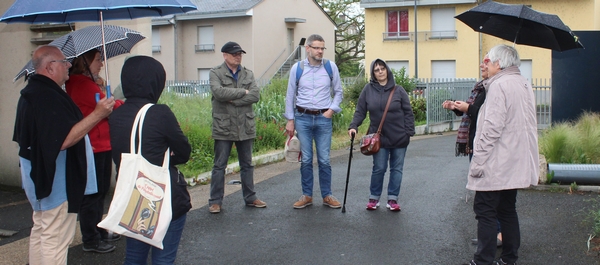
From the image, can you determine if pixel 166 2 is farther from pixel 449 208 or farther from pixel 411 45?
pixel 411 45

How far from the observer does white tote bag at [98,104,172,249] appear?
3.63 meters

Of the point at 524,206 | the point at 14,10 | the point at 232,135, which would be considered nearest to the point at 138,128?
the point at 14,10

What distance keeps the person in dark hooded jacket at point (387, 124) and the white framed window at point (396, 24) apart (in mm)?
28224

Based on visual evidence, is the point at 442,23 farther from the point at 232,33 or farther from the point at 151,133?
the point at 151,133

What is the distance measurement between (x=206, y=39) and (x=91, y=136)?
108 feet

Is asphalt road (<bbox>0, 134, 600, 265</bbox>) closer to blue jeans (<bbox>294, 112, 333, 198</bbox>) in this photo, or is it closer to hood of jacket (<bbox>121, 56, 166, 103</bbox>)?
blue jeans (<bbox>294, 112, 333, 198</bbox>)

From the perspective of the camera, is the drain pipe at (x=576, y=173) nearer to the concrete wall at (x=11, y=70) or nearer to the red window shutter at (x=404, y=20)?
the concrete wall at (x=11, y=70)

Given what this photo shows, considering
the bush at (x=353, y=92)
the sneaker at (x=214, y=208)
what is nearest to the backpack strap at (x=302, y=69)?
the sneaker at (x=214, y=208)

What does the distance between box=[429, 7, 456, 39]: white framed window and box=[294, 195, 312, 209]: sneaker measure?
90.9 feet

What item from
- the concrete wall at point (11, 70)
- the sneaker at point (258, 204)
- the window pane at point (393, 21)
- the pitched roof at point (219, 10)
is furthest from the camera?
the pitched roof at point (219, 10)

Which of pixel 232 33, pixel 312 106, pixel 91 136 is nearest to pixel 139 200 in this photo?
pixel 91 136

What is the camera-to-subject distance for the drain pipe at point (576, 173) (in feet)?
26.5

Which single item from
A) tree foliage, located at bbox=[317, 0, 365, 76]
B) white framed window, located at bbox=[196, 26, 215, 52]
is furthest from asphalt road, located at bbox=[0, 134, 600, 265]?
tree foliage, located at bbox=[317, 0, 365, 76]

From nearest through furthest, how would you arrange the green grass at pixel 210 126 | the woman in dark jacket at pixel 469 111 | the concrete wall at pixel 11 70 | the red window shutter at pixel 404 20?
the woman in dark jacket at pixel 469 111
the concrete wall at pixel 11 70
the green grass at pixel 210 126
the red window shutter at pixel 404 20
